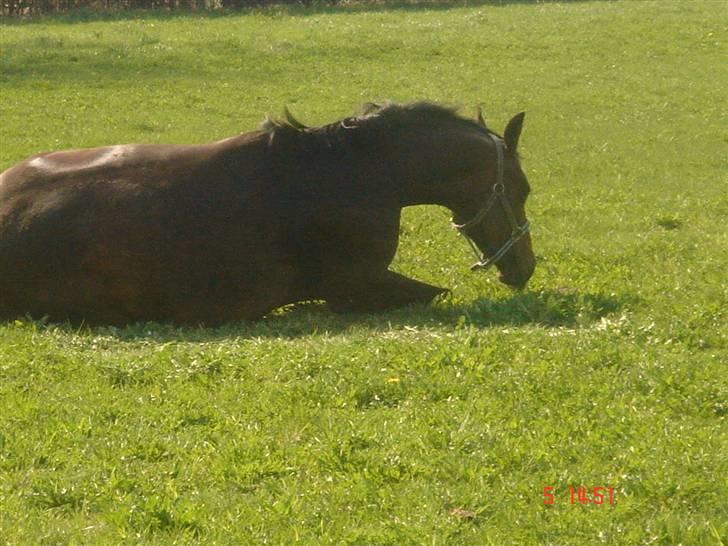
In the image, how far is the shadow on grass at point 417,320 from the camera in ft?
30.3

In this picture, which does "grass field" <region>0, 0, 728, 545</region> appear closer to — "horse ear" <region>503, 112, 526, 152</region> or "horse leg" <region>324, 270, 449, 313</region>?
"horse leg" <region>324, 270, 449, 313</region>

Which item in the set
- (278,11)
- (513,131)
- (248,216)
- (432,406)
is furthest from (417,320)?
(278,11)

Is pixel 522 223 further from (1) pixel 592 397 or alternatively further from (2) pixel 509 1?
(2) pixel 509 1

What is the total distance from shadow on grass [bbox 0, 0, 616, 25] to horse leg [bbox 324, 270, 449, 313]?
24072mm

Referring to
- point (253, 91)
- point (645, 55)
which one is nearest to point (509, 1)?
point (645, 55)

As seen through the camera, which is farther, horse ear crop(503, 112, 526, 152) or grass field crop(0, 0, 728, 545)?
horse ear crop(503, 112, 526, 152)

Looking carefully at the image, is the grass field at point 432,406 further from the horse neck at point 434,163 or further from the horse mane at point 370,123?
the horse mane at point 370,123

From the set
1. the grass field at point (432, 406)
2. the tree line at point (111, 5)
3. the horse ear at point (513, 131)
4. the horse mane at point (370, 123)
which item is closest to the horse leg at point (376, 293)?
the grass field at point (432, 406)

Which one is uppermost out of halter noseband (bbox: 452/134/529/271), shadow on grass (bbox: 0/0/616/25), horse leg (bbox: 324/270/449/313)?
halter noseband (bbox: 452/134/529/271)

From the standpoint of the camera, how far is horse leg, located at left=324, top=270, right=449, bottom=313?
988 cm
